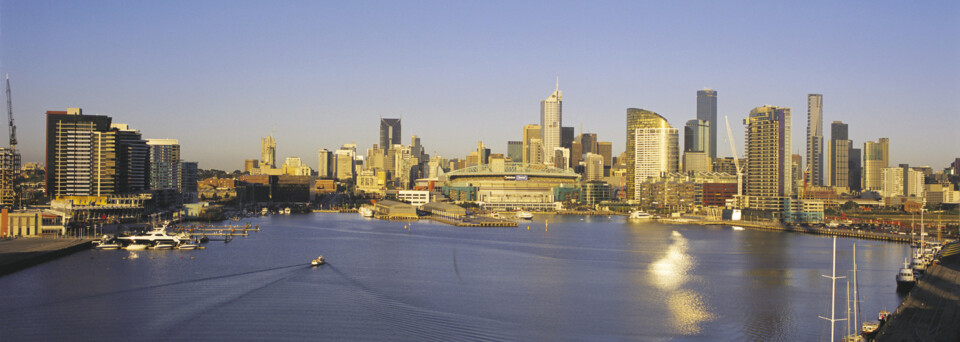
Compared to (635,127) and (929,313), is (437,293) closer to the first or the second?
(929,313)

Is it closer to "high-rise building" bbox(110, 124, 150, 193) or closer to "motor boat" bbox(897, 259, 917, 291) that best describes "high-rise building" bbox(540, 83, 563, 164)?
"high-rise building" bbox(110, 124, 150, 193)

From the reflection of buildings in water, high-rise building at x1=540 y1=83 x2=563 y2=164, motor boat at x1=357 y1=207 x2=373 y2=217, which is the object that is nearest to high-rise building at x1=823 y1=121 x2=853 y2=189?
high-rise building at x1=540 y1=83 x2=563 y2=164

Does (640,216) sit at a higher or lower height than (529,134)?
lower

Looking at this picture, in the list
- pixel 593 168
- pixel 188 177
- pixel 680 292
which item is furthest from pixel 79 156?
pixel 593 168

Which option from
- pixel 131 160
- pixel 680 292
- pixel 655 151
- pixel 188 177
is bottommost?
pixel 680 292

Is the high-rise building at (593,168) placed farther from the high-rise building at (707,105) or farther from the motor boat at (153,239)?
the motor boat at (153,239)

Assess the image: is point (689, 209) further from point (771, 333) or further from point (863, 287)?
point (771, 333)

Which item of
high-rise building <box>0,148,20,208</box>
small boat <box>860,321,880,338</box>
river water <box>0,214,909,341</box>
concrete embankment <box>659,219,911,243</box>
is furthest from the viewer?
high-rise building <box>0,148,20,208</box>
